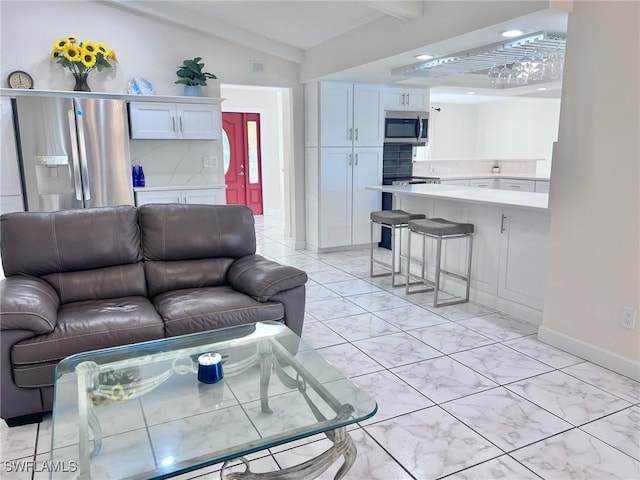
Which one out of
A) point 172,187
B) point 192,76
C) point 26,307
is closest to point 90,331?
point 26,307

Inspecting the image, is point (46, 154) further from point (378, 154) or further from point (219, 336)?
point (378, 154)

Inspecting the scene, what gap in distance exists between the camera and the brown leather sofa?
84.0 inches

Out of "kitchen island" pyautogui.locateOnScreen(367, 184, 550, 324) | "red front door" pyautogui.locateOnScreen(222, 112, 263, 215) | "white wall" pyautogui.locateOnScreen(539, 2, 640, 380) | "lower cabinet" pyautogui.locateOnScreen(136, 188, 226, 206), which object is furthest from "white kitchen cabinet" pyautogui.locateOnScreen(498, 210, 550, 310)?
"red front door" pyautogui.locateOnScreen(222, 112, 263, 215)

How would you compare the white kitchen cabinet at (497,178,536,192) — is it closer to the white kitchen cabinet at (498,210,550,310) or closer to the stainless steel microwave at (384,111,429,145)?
the stainless steel microwave at (384,111,429,145)

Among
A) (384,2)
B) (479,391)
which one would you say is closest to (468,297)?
(479,391)

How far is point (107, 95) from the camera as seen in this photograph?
471cm

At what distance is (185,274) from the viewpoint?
3000mm

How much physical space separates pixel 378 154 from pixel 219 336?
428 cm

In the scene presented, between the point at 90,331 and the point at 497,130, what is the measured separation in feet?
29.7

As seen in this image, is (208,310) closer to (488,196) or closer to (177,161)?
(488,196)

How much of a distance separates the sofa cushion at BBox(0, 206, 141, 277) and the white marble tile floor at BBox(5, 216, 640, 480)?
2.87 ft

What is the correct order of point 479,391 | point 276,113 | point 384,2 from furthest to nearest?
point 276,113 < point 384,2 < point 479,391

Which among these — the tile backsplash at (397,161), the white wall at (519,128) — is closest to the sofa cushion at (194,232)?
the tile backsplash at (397,161)

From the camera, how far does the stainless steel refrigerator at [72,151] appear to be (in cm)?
436
